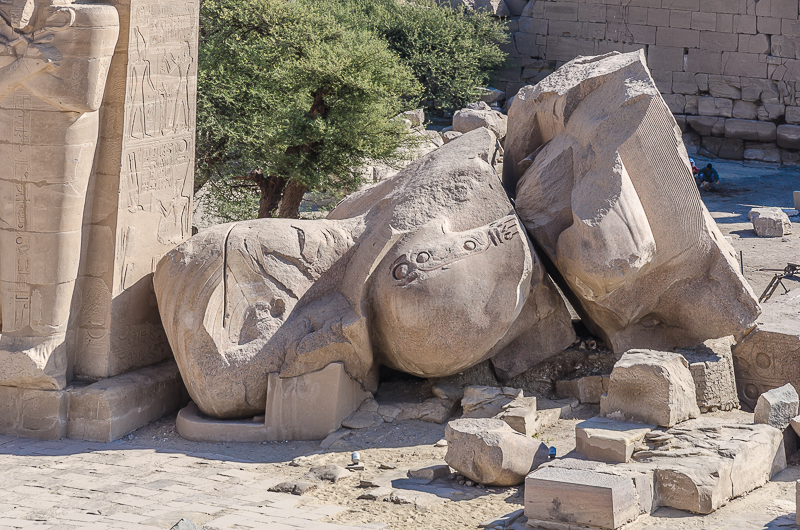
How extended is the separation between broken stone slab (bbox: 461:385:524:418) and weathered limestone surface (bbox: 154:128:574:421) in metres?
0.21

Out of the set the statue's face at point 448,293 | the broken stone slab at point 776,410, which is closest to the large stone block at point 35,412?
the statue's face at point 448,293

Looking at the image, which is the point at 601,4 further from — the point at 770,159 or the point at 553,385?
the point at 553,385

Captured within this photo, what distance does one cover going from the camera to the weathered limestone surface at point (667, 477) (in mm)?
5379

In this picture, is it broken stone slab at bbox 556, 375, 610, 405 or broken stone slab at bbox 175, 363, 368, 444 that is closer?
broken stone slab at bbox 175, 363, 368, 444

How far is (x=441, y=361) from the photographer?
23.5ft

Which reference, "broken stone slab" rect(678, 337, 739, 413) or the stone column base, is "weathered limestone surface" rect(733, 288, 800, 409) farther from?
the stone column base

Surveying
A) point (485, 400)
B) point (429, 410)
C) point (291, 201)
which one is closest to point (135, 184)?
point (429, 410)

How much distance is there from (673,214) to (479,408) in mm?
2070

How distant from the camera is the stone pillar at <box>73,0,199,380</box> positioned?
23.4 feet

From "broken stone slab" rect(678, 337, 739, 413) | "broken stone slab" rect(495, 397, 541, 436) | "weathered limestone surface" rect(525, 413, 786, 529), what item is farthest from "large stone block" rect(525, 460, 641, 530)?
"broken stone slab" rect(678, 337, 739, 413)

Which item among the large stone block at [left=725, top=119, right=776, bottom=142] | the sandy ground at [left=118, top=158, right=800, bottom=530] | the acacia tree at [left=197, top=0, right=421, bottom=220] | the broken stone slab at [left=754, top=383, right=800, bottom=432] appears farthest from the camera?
the large stone block at [left=725, top=119, right=776, bottom=142]

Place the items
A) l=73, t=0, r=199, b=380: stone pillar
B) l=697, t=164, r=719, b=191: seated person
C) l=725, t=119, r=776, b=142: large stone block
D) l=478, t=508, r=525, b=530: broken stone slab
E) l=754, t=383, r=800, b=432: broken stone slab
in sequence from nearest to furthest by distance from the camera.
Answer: l=478, t=508, r=525, b=530: broken stone slab
l=754, t=383, r=800, b=432: broken stone slab
l=73, t=0, r=199, b=380: stone pillar
l=697, t=164, r=719, b=191: seated person
l=725, t=119, r=776, b=142: large stone block

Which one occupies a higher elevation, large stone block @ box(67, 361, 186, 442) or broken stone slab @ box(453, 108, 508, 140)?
Result: broken stone slab @ box(453, 108, 508, 140)

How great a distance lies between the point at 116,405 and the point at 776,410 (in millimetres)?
4582
